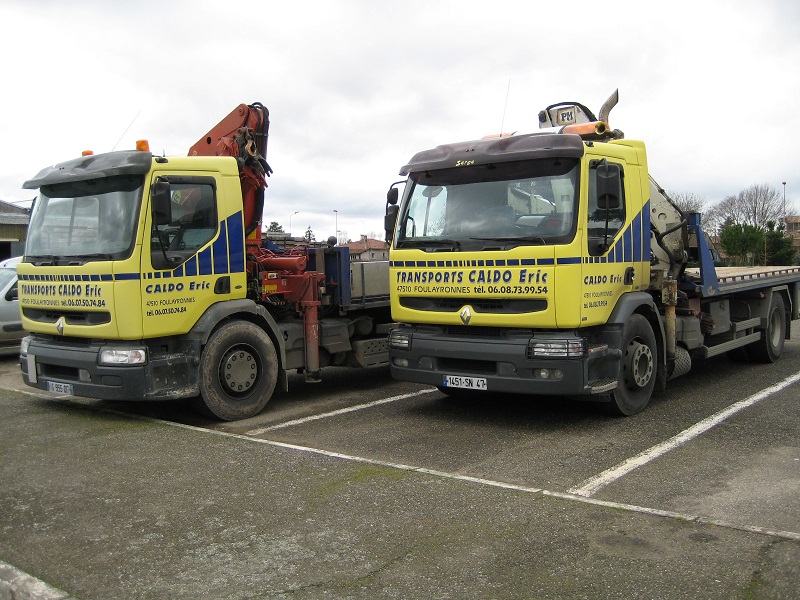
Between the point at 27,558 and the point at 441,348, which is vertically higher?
the point at 441,348

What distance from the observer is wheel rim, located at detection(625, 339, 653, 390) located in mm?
8086

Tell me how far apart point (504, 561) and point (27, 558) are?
111 inches

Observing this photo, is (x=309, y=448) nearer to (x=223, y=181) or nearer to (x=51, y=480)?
(x=51, y=480)

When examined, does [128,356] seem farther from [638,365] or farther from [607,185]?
[638,365]

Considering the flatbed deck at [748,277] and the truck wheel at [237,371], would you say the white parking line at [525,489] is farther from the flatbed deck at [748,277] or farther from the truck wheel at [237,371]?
the flatbed deck at [748,277]

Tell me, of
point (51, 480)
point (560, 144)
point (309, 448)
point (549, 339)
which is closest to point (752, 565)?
point (549, 339)

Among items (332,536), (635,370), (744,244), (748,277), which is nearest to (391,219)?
(635,370)

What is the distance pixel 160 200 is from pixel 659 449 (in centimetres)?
515

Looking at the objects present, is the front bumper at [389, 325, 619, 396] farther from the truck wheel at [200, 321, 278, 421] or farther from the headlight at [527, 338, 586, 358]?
the truck wheel at [200, 321, 278, 421]

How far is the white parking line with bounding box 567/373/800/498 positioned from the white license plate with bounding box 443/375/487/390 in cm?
169

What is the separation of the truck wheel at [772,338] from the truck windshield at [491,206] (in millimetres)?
5845

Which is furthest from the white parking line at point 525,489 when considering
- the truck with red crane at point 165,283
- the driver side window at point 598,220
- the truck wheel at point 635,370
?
the driver side window at point 598,220

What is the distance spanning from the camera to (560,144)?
7.49 metres

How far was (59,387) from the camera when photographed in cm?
820
